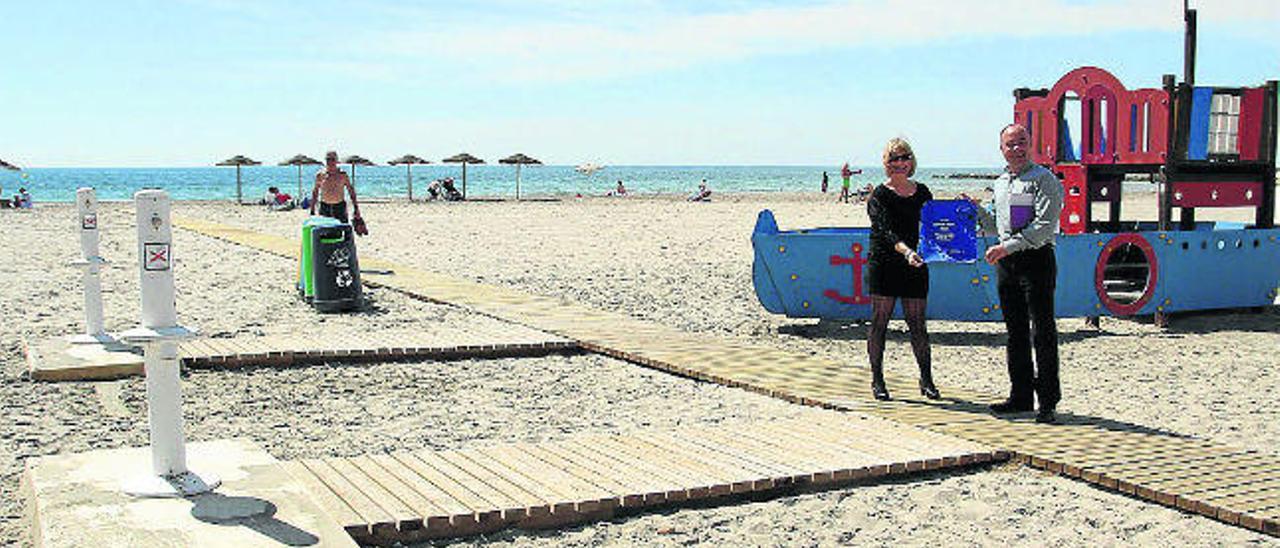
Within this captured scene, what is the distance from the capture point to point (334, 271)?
465 inches

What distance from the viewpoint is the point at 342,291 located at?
38.8 feet

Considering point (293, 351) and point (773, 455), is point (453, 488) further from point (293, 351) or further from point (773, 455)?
point (293, 351)

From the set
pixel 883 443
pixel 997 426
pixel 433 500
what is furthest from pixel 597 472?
pixel 997 426

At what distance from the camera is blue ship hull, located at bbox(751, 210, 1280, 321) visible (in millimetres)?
10594

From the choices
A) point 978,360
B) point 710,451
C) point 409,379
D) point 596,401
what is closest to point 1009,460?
point 710,451

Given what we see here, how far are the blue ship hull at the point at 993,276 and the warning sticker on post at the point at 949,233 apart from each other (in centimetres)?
9

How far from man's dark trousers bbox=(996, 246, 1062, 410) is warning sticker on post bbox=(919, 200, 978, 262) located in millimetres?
3773

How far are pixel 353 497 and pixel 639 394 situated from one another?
3.09 meters

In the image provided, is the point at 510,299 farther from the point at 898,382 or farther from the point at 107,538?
the point at 107,538

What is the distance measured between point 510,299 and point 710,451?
281 inches

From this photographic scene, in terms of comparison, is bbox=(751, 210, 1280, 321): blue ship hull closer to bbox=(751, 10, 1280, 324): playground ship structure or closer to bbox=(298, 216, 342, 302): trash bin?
bbox=(751, 10, 1280, 324): playground ship structure

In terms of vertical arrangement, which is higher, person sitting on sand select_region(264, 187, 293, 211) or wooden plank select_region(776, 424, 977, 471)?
person sitting on sand select_region(264, 187, 293, 211)

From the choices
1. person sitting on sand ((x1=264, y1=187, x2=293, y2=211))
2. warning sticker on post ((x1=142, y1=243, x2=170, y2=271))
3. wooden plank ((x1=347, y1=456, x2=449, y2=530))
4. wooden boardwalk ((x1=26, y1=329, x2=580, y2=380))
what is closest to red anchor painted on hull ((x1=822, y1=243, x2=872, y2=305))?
wooden boardwalk ((x1=26, y1=329, x2=580, y2=380))

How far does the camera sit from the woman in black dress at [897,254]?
7.04m
